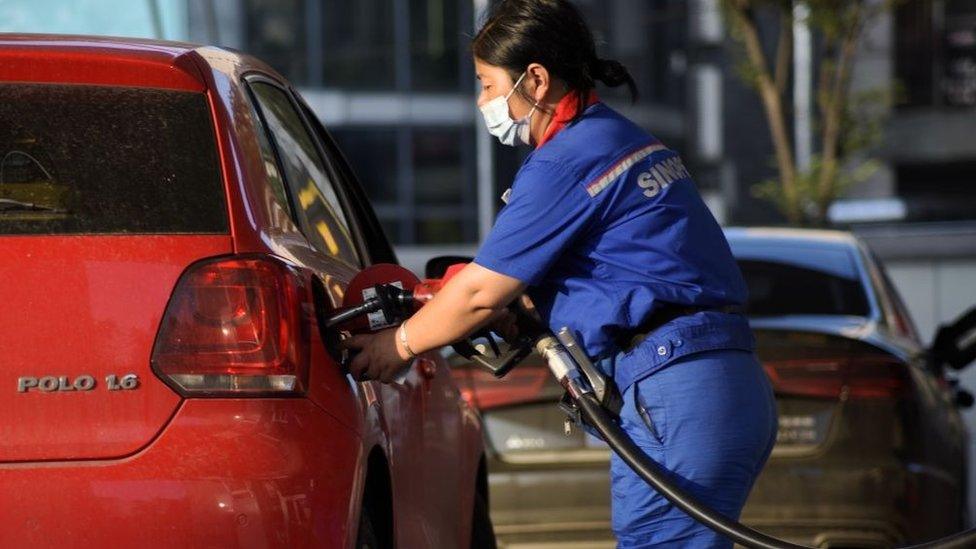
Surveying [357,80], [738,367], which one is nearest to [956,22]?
[357,80]

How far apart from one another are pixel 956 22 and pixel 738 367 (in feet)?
91.5

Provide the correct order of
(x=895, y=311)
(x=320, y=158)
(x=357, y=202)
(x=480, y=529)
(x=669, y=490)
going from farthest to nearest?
(x=895, y=311) → (x=480, y=529) → (x=357, y=202) → (x=320, y=158) → (x=669, y=490)

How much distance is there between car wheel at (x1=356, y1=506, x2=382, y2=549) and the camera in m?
3.71

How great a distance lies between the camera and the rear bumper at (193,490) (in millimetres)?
3254

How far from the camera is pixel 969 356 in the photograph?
6828 millimetres

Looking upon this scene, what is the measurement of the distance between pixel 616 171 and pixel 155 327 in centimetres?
100

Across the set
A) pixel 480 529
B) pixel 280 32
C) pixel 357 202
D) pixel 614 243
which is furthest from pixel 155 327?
pixel 280 32

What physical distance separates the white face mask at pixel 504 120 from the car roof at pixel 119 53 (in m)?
0.55

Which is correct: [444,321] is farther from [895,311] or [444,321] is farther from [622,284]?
[895,311]

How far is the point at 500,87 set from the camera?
13.0ft

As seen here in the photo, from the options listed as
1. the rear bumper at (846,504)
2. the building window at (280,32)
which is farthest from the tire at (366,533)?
the building window at (280,32)

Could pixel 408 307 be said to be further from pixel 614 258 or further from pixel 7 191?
pixel 7 191

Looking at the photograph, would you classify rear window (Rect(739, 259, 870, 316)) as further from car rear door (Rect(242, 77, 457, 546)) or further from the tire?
the tire

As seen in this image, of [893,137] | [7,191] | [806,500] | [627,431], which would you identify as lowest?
[893,137]
